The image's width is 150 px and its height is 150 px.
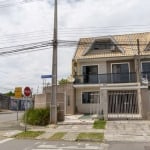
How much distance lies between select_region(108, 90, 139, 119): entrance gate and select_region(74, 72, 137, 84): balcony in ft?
20.1

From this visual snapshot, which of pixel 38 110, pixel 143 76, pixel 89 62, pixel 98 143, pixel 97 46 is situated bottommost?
pixel 98 143

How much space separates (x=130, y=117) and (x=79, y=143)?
9153 mm

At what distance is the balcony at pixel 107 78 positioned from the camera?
27.4 metres

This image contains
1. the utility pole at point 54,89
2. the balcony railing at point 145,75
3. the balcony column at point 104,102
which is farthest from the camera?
the balcony railing at point 145,75

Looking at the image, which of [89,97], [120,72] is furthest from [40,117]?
[120,72]

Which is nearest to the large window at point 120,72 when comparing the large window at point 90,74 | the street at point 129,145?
the large window at point 90,74

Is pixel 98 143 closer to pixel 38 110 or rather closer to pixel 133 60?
pixel 38 110

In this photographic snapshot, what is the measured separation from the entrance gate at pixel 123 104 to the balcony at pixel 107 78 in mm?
6114

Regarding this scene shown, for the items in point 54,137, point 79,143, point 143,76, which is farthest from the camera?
point 143,76

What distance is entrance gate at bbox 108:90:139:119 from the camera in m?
20.8

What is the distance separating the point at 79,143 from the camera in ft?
39.0

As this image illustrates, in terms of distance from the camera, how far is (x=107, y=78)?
28172 millimetres

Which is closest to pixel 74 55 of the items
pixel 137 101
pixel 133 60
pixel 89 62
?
pixel 89 62

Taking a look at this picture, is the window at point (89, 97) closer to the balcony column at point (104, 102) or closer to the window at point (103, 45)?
the window at point (103, 45)
